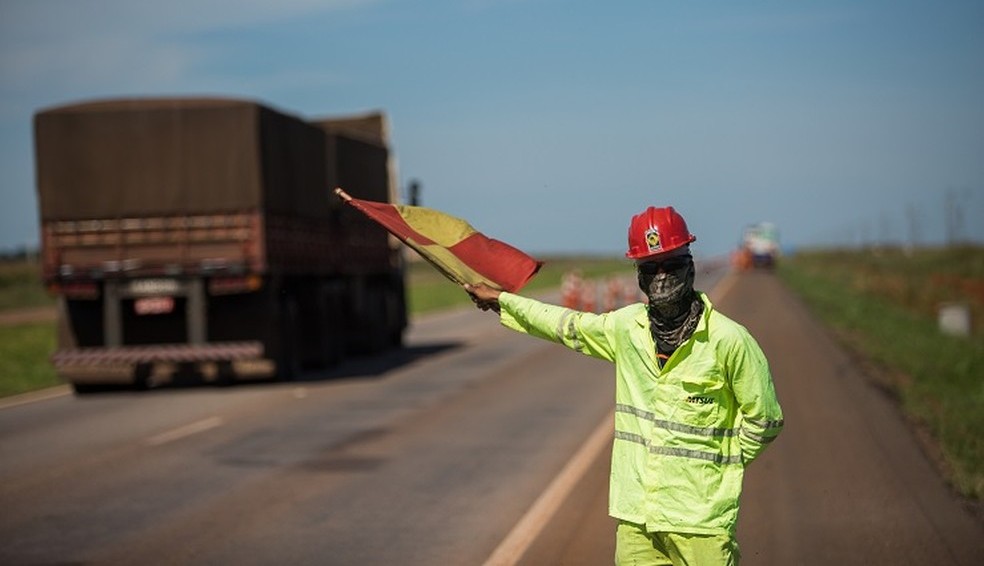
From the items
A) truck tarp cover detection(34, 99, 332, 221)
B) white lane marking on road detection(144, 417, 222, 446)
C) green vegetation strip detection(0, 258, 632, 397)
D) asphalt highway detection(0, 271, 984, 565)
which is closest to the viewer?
asphalt highway detection(0, 271, 984, 565)

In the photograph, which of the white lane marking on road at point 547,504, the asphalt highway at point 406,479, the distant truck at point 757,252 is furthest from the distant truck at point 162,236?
the distant truck at point 757,252

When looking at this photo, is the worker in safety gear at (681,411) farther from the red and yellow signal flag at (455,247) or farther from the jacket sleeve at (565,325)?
the red and yellow signal flag at (455,247)

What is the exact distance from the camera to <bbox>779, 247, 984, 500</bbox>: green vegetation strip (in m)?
13.7

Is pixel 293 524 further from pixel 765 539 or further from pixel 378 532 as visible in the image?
pixel 765 539

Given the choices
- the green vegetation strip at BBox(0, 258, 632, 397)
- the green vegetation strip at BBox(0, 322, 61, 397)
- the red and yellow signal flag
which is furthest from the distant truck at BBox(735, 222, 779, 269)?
the red and yellow signal flag

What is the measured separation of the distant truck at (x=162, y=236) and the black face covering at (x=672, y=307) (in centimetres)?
1648

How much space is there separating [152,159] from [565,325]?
17.2 metres

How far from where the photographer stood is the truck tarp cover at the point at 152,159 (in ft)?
69.7

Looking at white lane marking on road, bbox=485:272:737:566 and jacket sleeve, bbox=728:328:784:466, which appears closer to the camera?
jacket sleeve, bbox=728:328:784:466

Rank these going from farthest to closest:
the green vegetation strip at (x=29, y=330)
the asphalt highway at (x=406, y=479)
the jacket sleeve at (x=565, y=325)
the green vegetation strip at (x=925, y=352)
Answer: the green vegetation strip at (x=29, y=330) → the green vegetation strip at (x=925, y=352) → the asphalt highway at (x=406, y=479) → the jacket sleeve at (x=565, y=325)

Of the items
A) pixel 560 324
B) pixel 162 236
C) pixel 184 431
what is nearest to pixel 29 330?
pixel 162 236

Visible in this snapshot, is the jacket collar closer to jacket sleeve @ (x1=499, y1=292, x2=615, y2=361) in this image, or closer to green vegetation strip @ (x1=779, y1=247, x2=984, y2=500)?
jacket sleeve @ (x1=499, y1=292, x2=615, y2=361)

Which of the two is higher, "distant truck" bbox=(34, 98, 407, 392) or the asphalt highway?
"distant truck" bbox=(34, 98, 407, 392)

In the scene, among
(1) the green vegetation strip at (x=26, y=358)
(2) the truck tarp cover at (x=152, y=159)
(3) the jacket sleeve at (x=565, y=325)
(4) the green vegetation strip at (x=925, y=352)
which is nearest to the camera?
(3) the jacket sleeve at (x=565, y=325)
